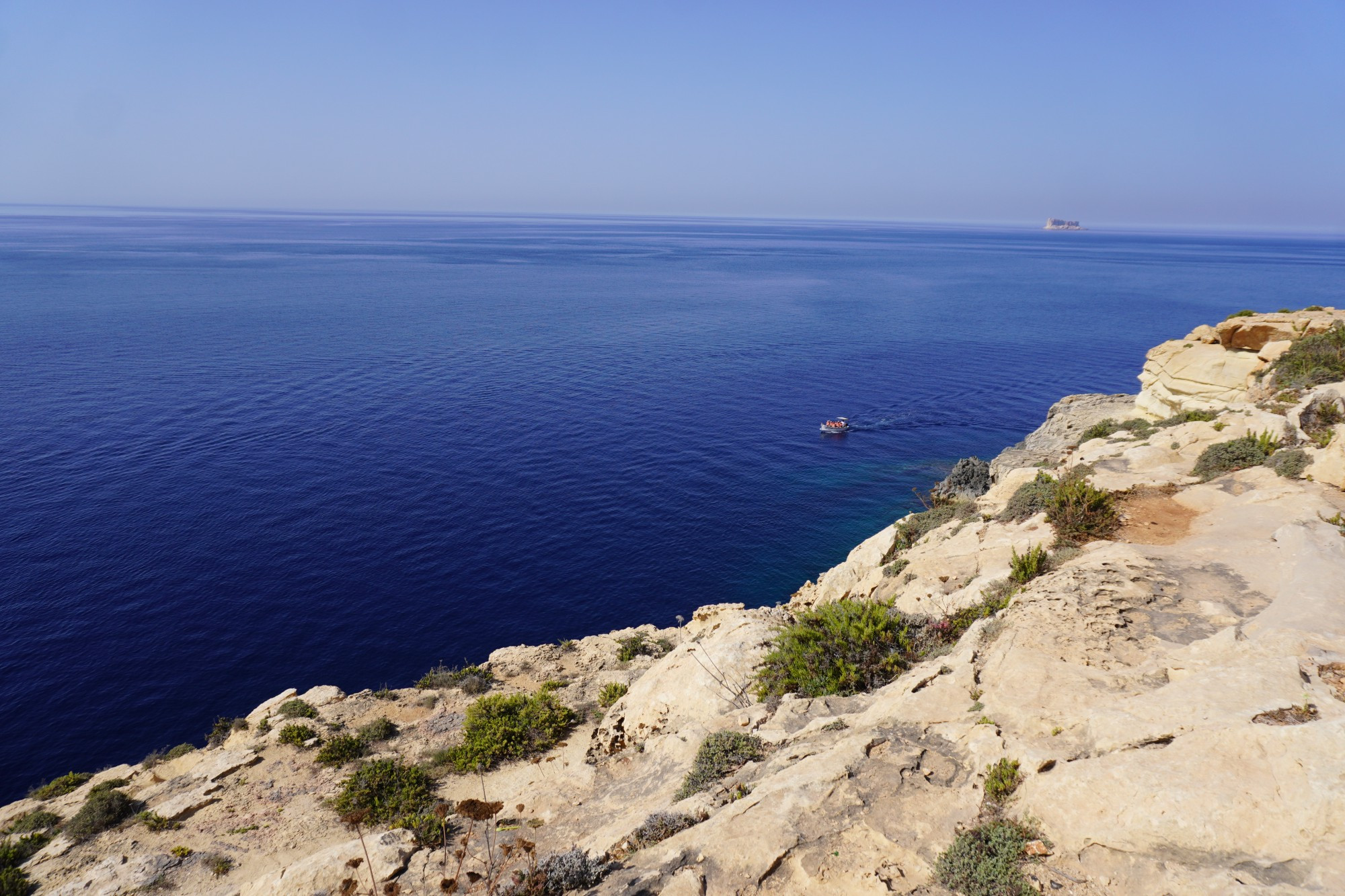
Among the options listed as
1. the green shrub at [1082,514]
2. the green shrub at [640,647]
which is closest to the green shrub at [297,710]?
the green shrub at [640,647]

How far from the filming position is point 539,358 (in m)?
96.4

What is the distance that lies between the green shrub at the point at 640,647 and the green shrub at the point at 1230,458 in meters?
23.1

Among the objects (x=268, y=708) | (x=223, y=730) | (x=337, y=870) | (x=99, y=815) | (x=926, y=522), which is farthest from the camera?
(x=926, y=522)

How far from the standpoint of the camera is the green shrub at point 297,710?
1019 inches

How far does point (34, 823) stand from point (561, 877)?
21831 millimetres

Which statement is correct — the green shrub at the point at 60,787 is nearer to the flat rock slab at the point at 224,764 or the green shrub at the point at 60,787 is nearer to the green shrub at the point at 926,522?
the flat rock slab at the point at 224,764

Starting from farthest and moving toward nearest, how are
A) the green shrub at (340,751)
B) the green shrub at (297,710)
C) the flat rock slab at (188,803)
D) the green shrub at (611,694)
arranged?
the green shrub at (297,710) → the green shrub at (611,694) → the green shrub at (340,751) → the flat rock slab at (188,803)

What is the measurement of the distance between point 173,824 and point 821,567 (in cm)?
3837

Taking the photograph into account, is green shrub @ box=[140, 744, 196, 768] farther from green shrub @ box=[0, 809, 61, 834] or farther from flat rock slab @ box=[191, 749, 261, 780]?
green shrub @ box=[0, 809, 61, 834]

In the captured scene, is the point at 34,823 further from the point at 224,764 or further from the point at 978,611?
the point at 978,611

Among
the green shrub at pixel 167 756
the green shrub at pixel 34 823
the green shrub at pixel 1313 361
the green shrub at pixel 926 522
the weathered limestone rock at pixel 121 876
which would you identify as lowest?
the green shrub at pixel 167 756

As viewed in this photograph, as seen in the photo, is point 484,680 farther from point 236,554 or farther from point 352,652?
point 236,554

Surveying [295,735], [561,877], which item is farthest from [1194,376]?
[295,735]

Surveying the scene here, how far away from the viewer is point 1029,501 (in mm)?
24500
